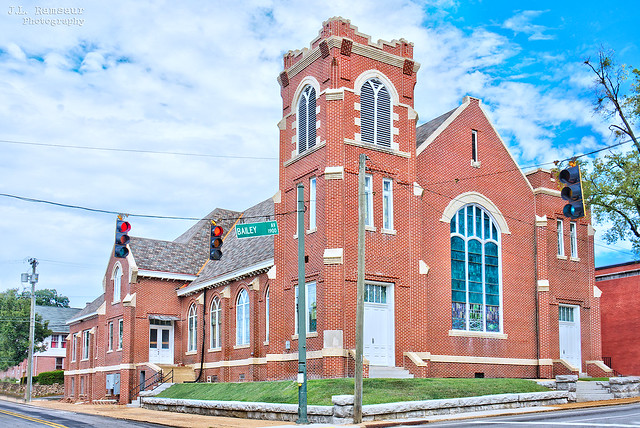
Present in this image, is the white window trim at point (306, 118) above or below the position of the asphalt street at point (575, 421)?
above

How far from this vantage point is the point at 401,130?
99.0ft

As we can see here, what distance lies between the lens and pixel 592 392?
28797mm

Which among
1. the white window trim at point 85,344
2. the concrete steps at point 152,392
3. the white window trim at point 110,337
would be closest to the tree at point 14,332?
the white window trim at point 85,344

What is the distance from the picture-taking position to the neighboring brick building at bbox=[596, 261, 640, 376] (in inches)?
1524

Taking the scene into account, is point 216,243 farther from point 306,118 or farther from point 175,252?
point 175,252

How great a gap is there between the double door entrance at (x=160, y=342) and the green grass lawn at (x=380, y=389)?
1294cm

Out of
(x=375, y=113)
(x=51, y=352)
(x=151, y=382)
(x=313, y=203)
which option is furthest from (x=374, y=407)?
(x=51, y=352)

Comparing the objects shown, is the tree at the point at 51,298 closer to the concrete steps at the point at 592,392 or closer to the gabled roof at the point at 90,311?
the gabled roof at the point at 90,311

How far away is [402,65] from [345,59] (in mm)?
3167

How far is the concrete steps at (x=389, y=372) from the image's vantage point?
27.1 metres

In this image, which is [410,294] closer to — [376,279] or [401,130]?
[376,279]

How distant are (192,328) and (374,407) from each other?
21.9m

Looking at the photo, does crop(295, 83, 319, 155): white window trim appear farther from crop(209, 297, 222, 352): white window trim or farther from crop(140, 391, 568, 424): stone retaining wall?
crop(209, 297, 222, 352): white window trim

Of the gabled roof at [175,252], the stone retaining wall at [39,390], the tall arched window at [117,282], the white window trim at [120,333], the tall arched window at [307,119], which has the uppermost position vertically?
the tall arched window at [307,119]
